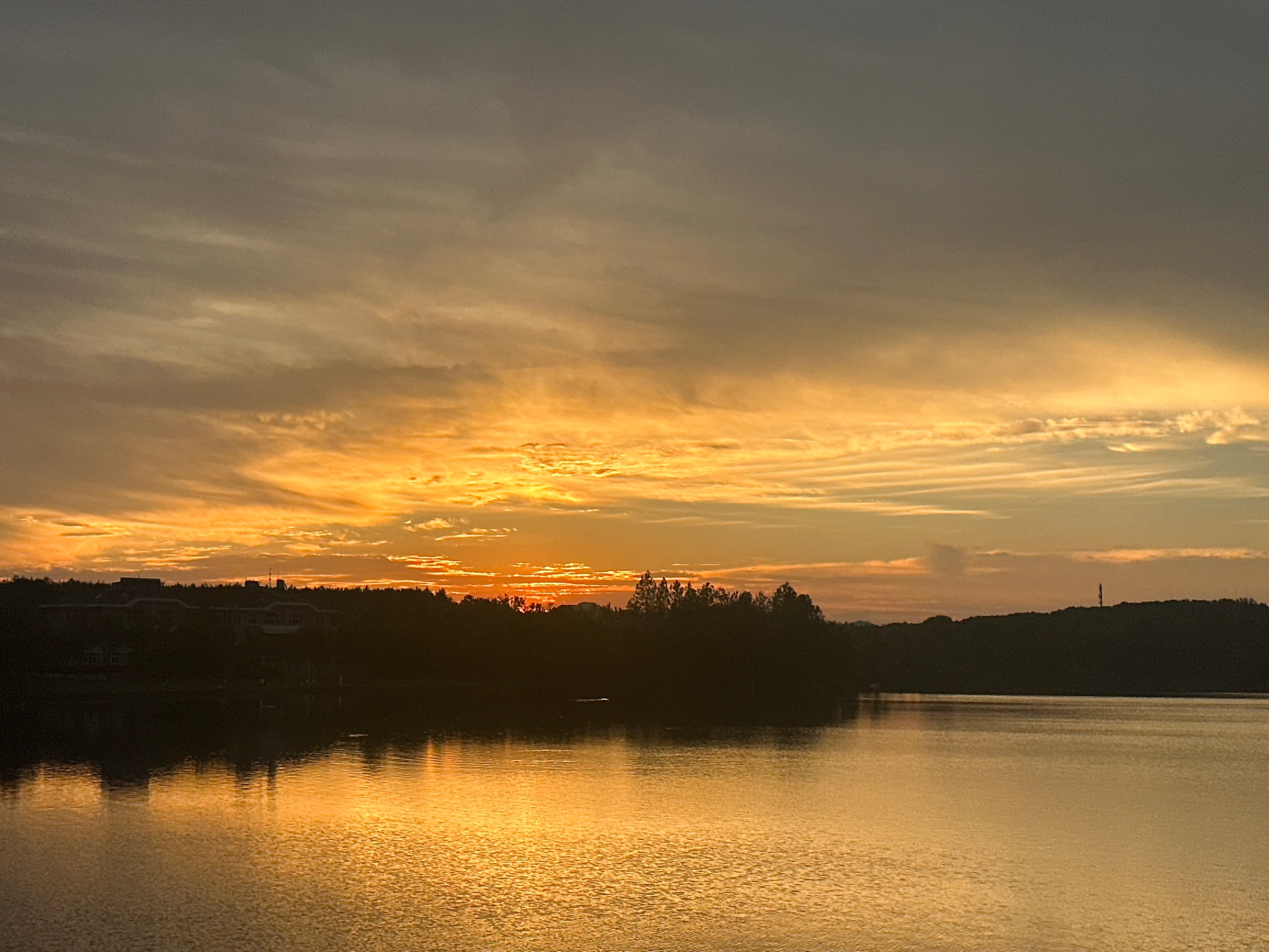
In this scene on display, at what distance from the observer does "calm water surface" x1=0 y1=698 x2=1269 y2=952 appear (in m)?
21.4

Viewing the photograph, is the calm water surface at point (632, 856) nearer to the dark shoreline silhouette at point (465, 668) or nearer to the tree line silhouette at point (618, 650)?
the dark shoreline silhouette at point (465, 668)

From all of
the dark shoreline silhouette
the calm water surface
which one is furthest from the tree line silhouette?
the calm water surface

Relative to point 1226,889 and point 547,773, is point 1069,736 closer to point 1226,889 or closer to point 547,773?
point 547,773

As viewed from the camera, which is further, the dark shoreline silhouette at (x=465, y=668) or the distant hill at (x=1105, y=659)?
the distant hill at (x=1105, y=659)

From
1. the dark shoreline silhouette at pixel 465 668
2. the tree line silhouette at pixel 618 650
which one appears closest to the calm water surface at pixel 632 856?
the dark shoreline silhouette at pixel 465 668

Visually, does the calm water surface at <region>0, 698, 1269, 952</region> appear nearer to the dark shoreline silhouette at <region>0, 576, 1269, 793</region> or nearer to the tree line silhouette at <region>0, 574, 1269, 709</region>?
the dark shoreline silhouette at <region>0, 576, 1269, 793</region>

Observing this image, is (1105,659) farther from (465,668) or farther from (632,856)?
(632,856)

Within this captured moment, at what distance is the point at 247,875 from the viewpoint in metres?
25.1

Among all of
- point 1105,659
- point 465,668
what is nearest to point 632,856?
point 465,668

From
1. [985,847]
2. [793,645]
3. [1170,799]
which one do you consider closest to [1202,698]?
[793,645]

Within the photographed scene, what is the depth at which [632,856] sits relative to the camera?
28484mm

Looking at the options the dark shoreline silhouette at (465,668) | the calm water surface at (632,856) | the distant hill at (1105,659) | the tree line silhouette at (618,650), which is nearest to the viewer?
the calm water surface at (632,856)

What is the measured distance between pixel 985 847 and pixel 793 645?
11086cm

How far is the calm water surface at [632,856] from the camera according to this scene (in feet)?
70.1
